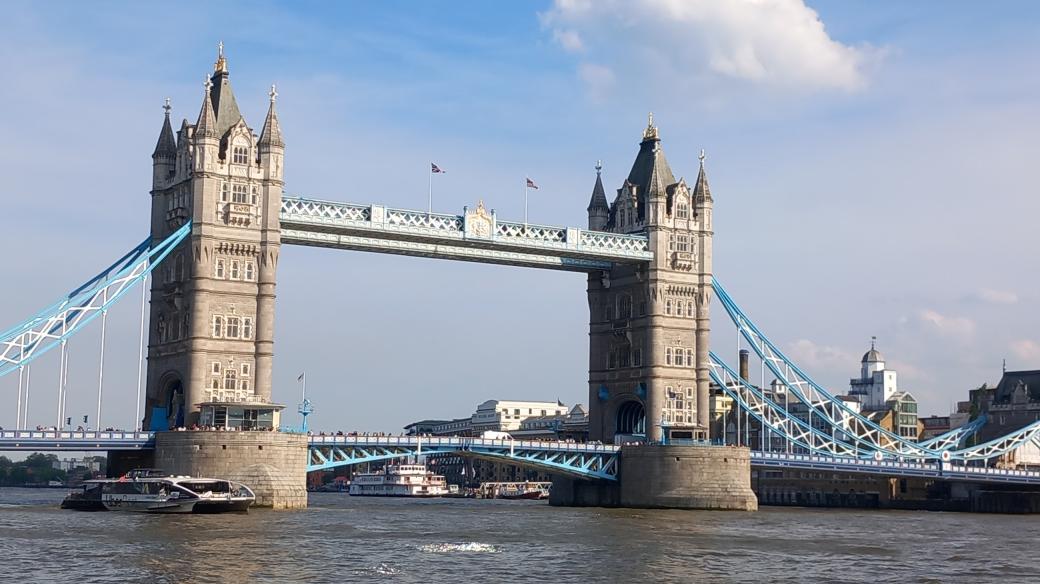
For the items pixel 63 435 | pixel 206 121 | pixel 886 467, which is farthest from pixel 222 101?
pixel 886 467

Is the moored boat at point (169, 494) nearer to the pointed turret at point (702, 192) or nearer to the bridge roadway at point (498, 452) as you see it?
the bridge roadway at point (498, 452)

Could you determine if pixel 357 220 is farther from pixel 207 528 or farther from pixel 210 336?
pixel 207 528

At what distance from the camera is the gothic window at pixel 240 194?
104562 mm

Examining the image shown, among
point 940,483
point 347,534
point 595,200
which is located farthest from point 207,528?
point 940,483

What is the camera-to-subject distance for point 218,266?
103375 millimetres

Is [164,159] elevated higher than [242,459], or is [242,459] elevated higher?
[164,159]

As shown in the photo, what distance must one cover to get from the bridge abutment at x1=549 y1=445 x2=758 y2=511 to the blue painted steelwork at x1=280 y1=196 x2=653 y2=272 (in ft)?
52.8

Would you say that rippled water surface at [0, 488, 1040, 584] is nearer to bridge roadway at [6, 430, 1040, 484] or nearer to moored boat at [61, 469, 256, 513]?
moored boat at [61, 469, 256, 513]

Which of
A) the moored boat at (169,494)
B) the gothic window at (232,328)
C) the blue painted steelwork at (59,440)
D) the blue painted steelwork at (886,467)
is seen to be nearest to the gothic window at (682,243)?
the blue painted steelwork at (886,467)

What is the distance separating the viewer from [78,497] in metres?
99.6

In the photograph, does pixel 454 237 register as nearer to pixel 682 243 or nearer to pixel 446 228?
pixel 446 228

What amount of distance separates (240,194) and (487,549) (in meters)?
42.1

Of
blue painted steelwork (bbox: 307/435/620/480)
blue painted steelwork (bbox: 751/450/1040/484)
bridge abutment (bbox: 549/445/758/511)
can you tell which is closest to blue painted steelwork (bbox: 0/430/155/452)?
blue painted steelwork (bbox: 307/435/620/480)

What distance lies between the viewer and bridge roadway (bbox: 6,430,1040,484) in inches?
3688
